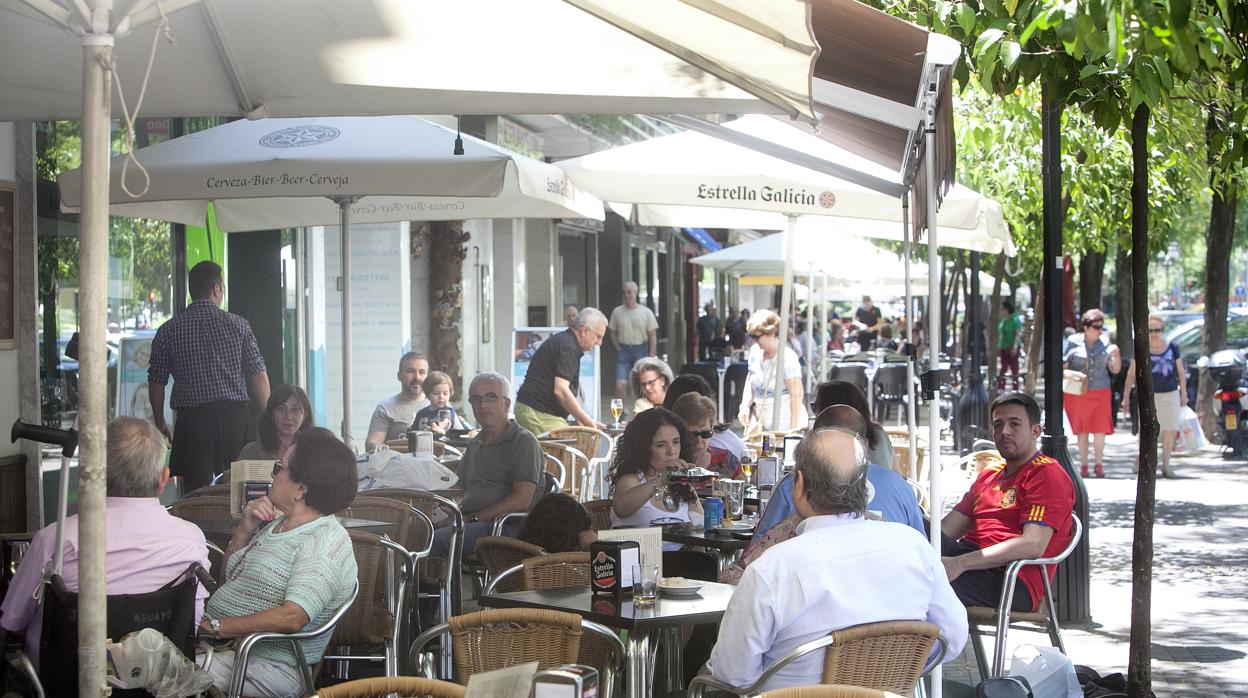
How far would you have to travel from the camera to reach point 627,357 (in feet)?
67.1

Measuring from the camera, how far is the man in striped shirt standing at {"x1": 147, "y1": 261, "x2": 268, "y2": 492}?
8.50 metres

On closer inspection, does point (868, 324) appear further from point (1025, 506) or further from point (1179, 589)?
point (1025, 506)

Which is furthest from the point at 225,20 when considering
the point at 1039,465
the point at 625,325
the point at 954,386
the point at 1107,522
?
the point at 954,386

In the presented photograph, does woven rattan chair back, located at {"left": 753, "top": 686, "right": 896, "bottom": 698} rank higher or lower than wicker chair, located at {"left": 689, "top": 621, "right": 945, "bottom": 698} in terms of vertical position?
higher

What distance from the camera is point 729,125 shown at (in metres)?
9.39

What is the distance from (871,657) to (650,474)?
2.81m

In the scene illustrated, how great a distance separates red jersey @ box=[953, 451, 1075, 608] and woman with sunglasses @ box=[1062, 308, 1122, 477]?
9.41 meters

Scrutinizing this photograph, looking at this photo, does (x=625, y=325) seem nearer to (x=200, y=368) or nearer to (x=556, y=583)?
(x=200, y=368)

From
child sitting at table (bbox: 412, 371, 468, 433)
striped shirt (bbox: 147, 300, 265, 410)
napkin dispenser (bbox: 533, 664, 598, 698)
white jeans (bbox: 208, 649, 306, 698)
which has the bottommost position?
white jeans (bbox: 208, 649, 306, 698)

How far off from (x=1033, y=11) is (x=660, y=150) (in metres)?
4.25

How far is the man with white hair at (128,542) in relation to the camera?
4.36m

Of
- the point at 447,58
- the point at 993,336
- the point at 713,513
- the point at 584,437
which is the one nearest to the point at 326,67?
the point at 447,58

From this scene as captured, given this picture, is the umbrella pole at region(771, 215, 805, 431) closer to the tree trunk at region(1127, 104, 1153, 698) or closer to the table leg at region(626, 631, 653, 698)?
the tree trunk at region(1127, 104, 1153, 698)

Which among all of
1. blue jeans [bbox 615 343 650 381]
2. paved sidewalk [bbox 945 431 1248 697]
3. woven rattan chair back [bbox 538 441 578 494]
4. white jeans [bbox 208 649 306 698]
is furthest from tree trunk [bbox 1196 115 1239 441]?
white jeans [bbox 208 649 306 698]
